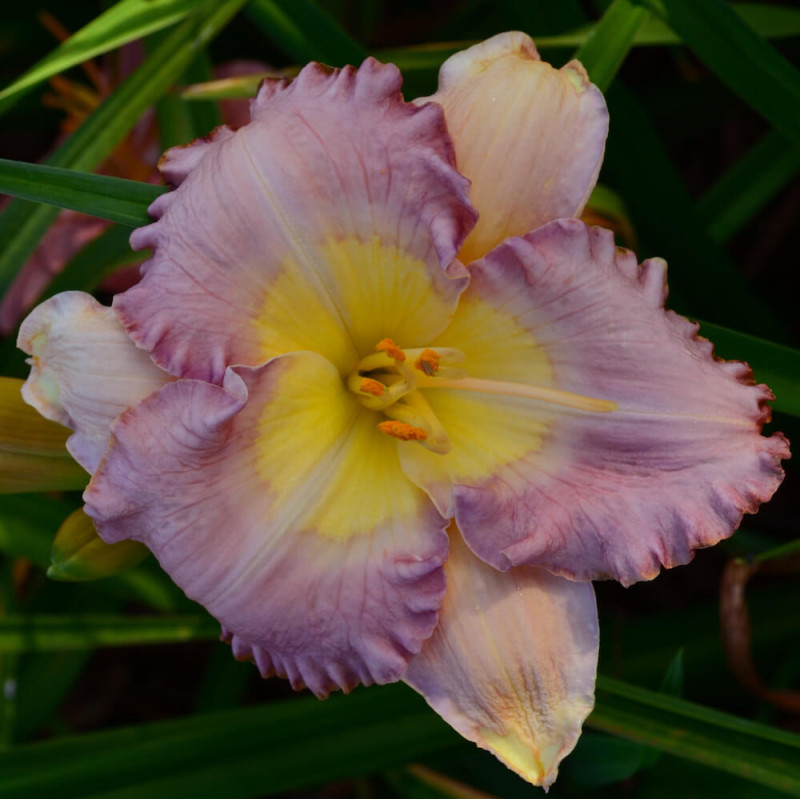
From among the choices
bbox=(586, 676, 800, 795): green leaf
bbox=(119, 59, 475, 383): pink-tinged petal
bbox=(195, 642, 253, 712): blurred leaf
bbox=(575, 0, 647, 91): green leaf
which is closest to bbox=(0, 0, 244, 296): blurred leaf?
Answer: bbox=(119, 59, 475, 383): pink-tinged petal

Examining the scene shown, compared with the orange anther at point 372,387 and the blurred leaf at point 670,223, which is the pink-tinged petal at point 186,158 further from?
the blurred leaf at point 670,223

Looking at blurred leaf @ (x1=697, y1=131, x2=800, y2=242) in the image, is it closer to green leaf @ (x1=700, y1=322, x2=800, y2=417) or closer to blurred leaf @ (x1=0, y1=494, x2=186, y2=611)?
green leaf @ (x1=700, y1=322, x2=800, y2=417)

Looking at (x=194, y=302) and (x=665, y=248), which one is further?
(x=665, y=248)

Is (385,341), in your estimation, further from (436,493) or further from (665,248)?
(665,248)

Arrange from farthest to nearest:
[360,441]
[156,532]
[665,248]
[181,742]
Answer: [665,248] → [181,742] → [360,441] → [156,532]

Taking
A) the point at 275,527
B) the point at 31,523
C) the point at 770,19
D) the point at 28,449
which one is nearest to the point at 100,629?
the point at 31,523

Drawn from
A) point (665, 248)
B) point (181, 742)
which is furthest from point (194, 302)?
point (665, 248)

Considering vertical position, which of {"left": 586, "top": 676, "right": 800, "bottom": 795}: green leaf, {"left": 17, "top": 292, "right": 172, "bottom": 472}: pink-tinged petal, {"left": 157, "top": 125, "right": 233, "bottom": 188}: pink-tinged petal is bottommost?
{"left": 586, "top": 676, "right": 800, "bottom": 795}: green leaf
